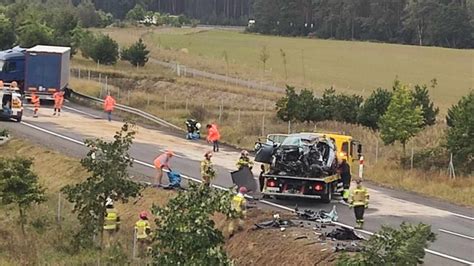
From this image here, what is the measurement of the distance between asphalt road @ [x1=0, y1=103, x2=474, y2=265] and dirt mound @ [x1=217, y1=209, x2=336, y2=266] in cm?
252

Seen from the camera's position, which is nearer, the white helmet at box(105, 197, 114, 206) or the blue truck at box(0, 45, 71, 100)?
the white helmet at box(105, 197, 114, 206)

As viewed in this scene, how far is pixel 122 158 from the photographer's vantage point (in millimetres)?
22484

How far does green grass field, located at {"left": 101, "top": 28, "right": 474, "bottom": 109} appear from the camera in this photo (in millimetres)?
77812

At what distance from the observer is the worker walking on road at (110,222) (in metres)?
23.4

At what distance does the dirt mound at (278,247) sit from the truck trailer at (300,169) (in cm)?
323

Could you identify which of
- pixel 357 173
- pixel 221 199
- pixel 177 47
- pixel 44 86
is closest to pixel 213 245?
pixel 221 199

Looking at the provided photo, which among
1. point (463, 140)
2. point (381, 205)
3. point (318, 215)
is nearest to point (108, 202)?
point (318, 215)

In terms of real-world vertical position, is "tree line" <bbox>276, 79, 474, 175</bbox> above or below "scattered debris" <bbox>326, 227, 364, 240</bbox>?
above

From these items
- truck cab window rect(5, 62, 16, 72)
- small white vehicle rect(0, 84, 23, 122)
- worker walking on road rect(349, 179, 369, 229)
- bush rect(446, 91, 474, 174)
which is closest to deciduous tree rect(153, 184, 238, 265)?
worker walking on road rect(349, 179, 369, 229)

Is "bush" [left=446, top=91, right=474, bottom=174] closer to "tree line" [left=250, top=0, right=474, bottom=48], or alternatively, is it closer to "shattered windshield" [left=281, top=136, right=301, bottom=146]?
"shattered windshield" [left=281, top=136, right=301, bottom=146]

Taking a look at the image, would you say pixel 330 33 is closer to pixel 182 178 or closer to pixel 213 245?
pixel 182 178

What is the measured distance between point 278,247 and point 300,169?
224 inches

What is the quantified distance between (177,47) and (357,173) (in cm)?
7967

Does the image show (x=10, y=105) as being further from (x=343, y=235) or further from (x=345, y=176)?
(x=343, y=235)
